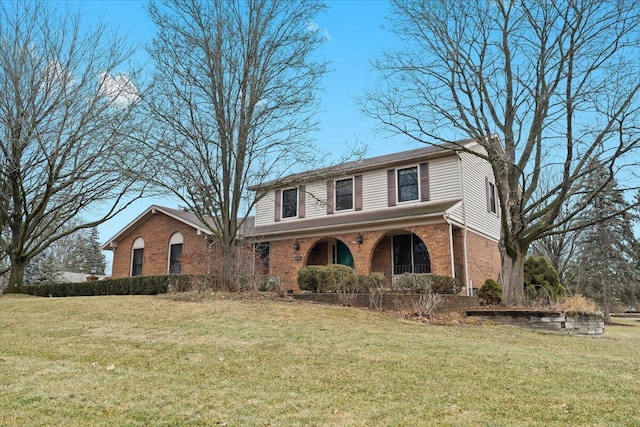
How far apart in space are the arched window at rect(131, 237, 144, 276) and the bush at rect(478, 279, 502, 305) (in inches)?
694

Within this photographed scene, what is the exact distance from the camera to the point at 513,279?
1371cm

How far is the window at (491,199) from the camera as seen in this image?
1966 cm

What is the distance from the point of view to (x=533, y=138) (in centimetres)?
1375

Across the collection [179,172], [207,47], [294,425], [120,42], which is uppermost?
[120,42]

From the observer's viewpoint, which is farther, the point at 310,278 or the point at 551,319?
the point at 310,278

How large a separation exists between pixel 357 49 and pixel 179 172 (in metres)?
6.82

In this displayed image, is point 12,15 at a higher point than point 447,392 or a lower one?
higher

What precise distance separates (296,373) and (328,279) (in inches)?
311

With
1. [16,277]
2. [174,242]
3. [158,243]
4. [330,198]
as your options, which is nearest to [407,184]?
[330,198]

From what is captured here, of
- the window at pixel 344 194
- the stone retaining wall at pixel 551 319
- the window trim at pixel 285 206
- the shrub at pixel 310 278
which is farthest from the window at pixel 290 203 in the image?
the stone retaining wall at pixel 551 319

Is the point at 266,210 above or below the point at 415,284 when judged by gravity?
above

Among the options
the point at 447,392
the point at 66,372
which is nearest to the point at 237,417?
the point at 447,392

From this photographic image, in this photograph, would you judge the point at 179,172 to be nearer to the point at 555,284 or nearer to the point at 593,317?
the point at 593,317

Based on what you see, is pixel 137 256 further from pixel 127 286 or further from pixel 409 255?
pixel 409 255
